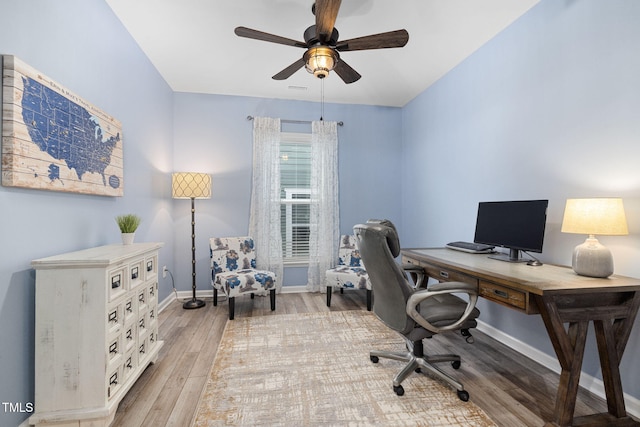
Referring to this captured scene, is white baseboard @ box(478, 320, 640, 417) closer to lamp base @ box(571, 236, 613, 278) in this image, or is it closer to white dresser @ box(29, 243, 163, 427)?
lamp base @ box(571, 236, 613, 278)

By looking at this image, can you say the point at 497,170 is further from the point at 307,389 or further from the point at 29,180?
the point at 29,180

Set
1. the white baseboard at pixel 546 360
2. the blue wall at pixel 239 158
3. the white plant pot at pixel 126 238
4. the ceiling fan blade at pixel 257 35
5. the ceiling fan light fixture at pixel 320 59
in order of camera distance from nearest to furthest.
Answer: the white baseboard at pixel 546 360 → the ceiling fan blade at pixel 257 35 → the ceiling fan light fixture at pixel 320 59 → the white plant pot at pixel 126 238 → the blue wall at pixel 239 158

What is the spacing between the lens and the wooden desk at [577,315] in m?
1.57

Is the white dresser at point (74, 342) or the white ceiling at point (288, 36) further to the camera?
the white ceiling at point (288, 36)

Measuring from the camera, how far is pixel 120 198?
2.58 m

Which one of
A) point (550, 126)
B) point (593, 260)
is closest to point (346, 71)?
point (550, 126)

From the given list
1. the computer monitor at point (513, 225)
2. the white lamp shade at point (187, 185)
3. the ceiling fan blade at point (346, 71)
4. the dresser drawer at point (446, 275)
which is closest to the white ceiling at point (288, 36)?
the ceiling fan blade at point (346, 71)

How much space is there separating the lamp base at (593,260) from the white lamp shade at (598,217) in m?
0.11

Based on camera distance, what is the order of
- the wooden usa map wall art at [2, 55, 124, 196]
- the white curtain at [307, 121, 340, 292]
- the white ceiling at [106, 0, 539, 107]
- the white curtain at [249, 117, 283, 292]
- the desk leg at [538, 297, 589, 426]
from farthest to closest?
the white curtain at [307, 121, 340, 292] < the white curtain at [249, 117, 283, 292] < the white ceiling at [106, 0, 539, 107] < the desk leg at [538, 297, 589, 426] < the wooden usa map wall art at [2, 55, 124, 196]

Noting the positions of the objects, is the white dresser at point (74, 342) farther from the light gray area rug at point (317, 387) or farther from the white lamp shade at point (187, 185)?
the white lamp shade at point (187, 185)

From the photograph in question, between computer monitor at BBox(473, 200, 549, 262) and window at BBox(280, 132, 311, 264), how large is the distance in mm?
2400

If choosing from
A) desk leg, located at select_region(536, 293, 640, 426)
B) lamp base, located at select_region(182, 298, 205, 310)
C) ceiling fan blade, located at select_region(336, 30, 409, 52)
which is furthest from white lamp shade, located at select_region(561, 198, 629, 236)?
lamp base, located at select_region(182, 298, 205, 310)

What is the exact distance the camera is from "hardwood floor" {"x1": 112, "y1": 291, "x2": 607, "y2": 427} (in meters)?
1.76

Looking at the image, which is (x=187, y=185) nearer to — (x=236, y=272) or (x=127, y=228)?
(x=236, y=272)
